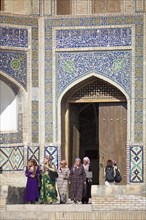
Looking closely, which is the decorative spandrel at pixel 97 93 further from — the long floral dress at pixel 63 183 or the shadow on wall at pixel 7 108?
the long floral dress at pixel 63 183

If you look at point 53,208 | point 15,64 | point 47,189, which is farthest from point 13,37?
point 53,208

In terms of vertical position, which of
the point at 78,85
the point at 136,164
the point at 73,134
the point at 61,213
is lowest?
the point at 61,213

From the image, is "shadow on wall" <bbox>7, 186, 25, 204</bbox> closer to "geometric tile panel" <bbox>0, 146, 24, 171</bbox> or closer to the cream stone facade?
the cream stone facade

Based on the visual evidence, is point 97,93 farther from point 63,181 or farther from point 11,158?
point 63,181

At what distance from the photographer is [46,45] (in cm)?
1778

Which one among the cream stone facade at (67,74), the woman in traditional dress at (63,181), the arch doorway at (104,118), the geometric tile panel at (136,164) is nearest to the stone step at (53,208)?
the woman in traditional dress at (63,181)

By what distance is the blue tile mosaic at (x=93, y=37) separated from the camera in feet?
57.5

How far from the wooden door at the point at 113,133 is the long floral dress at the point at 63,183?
77.7 inches

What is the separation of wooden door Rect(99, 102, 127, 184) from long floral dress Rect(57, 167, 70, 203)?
1.97 metres

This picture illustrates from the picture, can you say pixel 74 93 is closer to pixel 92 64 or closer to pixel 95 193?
pixel 92 64

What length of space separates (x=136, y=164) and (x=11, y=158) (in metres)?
2.68

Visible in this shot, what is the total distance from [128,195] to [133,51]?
3.47 meters

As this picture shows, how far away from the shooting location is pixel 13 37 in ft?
57.7

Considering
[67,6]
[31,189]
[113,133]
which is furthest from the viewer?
[113,133]
